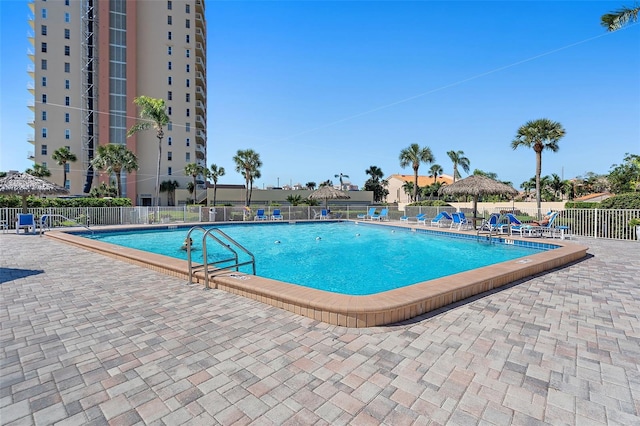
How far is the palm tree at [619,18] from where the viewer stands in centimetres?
1098

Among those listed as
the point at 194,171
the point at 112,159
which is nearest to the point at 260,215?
the point at 112,159

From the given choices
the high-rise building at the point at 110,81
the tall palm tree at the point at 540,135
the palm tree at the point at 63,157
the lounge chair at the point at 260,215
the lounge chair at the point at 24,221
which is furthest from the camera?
the high-rise building at the point at 110,81

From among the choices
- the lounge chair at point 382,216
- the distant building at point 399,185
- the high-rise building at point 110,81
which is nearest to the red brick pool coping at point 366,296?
the lounge chair at point 382,216

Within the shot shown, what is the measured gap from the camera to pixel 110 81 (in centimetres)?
4369

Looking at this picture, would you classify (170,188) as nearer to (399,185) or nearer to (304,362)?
(399,185)

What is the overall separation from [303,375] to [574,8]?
15.9 metres

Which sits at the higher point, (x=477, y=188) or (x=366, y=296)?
(x=477, y=188)

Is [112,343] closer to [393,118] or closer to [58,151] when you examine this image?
[393,118]

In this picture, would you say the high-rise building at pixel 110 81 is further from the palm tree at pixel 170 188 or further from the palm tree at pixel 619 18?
the palm tree at pixel 619 18

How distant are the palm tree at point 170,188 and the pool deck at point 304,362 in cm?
4273

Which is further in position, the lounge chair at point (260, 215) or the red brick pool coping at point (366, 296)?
the lounge chair at point (260, 215)

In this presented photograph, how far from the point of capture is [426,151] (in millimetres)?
37156

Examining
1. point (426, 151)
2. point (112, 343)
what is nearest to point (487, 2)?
point (112, 343)

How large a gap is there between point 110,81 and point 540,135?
51198mm
